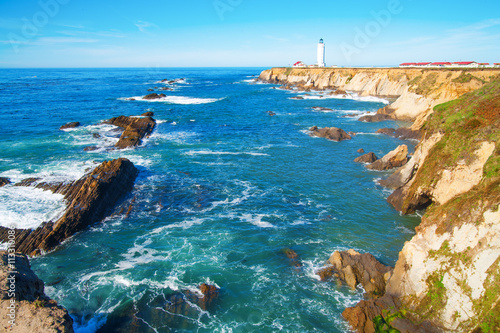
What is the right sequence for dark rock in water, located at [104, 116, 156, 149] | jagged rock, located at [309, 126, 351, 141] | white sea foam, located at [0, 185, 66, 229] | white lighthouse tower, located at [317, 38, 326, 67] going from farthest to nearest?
white lighthouse tower, located at [317, 38, 326, 67]
jagged rock, located at [309, 126, 351, 141]
dark rock in water, located at [104, 116, 156, 149]
white sea foam, located at [0, 185, 66, 229]

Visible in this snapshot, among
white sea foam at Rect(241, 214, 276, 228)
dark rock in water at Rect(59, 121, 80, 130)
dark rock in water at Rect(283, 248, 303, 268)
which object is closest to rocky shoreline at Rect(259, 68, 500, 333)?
dark rock in water at Rect(283, 248, 303, 268)

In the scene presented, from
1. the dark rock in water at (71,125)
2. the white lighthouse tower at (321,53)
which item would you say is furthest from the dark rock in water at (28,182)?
the white lighthouse tower at (321,53)

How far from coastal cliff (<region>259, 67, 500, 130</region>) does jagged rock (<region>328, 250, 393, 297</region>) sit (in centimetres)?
2864

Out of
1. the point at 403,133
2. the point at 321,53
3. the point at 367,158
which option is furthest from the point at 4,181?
the point at 321,53

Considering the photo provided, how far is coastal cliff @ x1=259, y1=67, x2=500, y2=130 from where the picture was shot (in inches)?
1886

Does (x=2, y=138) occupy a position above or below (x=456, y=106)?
below

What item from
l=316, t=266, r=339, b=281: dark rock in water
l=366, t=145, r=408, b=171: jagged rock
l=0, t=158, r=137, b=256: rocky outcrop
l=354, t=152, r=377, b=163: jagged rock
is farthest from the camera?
l=354, t=152, r=377, b=163: jagged rock

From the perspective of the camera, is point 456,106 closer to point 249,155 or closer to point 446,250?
point 446,250

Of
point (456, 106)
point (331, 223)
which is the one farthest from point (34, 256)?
point (456, 106)

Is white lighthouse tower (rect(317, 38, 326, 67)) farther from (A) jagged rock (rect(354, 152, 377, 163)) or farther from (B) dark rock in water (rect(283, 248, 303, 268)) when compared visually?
(B) dark rock in water (rect(283, 248, 303, 268))

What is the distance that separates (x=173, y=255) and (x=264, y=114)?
52.9 meters

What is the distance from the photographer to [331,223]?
2261cm

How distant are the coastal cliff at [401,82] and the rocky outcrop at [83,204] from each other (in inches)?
1458

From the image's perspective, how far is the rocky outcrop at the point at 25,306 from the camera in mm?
10961
